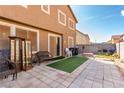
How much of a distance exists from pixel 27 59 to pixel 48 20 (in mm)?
4391

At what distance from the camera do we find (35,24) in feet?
26.9

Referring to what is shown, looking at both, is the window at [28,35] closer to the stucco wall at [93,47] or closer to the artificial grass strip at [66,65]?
the artificial grass strip at [66,65]

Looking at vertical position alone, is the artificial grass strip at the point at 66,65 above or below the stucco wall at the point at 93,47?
below

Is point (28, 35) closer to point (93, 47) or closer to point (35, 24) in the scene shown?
point (35, 24)

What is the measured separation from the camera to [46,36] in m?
10.4

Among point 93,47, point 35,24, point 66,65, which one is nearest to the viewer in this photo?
point 35,24

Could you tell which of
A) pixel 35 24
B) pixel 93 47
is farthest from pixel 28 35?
pixel 93 47

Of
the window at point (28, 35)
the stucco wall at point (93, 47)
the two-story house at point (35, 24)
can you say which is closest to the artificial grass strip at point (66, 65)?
the two-story house at point (35, 24)

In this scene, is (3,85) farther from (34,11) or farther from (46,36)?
(46,36)

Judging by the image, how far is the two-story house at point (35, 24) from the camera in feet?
20.6

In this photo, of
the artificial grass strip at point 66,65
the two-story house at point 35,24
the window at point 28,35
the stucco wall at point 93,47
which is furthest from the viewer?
the stucco wall at point 93,47

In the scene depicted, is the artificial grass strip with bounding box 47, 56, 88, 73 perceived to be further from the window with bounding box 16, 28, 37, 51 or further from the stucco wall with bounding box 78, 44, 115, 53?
the stucco wall with bounding box 78, 44, 115, 53

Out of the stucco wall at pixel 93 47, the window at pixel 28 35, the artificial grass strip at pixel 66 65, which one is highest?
the window at pixel 28 35
